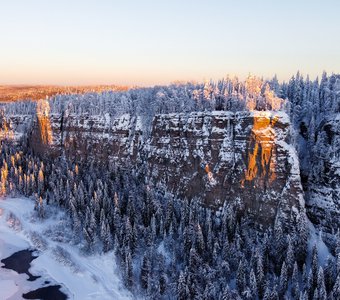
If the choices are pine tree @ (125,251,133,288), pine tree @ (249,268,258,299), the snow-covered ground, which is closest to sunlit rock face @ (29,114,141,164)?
the snow-covered ground

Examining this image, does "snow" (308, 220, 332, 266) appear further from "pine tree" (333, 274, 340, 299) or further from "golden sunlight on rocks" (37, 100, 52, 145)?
"golden sunlight on rocks" (37, 100, 52, 145)

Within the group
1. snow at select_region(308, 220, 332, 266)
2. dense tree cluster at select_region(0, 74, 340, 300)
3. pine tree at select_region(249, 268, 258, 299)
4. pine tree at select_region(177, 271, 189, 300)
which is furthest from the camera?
snow at select_region(308, 220, 332, 266)

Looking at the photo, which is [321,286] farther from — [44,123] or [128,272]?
[44,123]

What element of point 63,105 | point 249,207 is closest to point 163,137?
point 249,207

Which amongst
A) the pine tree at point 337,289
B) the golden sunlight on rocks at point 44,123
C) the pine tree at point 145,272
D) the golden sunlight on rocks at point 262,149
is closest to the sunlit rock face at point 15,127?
the golden sunlight on rocks at point 44,123

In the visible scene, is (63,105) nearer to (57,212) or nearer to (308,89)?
(57,212)

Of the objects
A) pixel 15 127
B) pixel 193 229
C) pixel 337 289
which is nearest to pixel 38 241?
pixel 193 229
